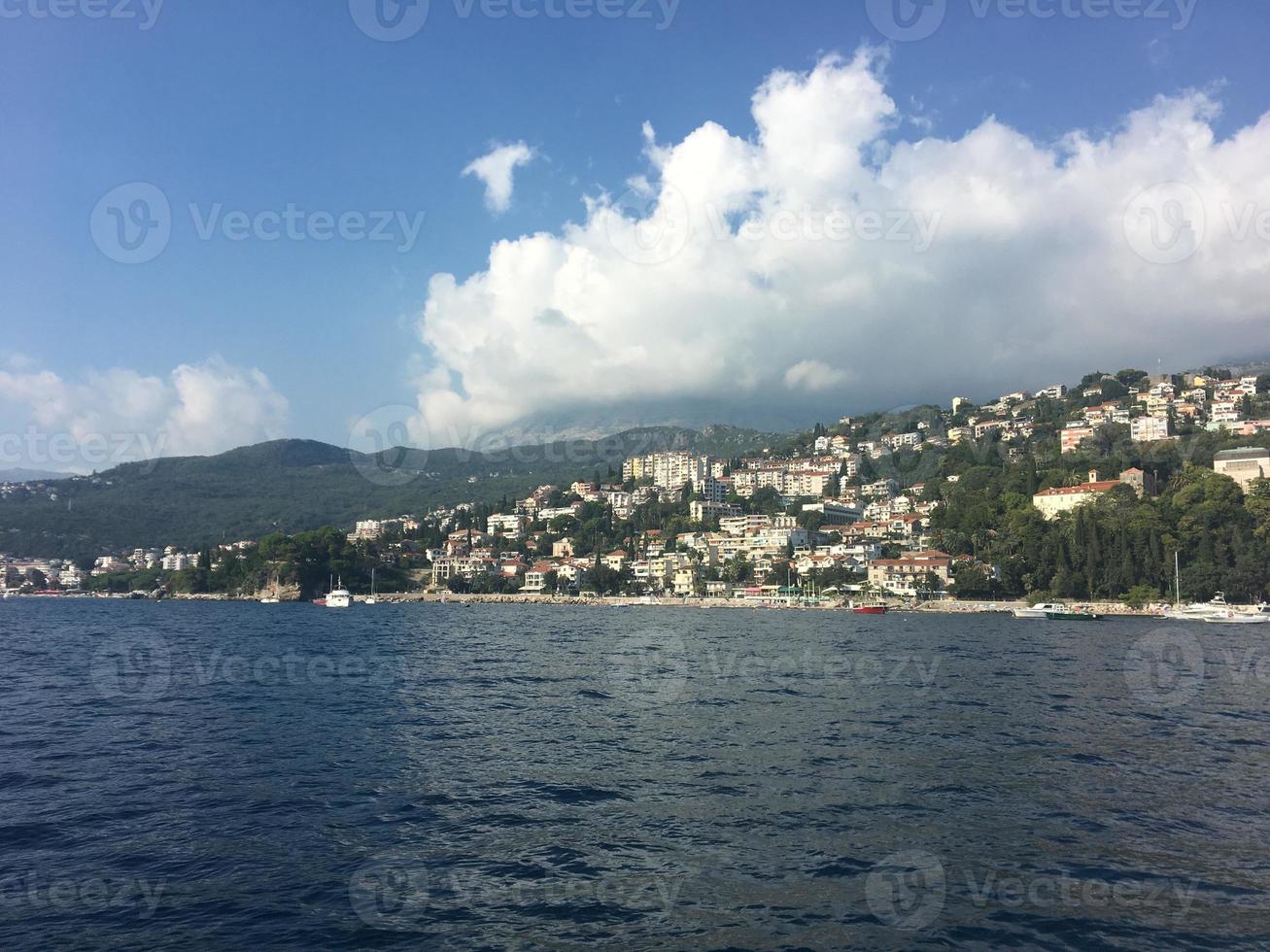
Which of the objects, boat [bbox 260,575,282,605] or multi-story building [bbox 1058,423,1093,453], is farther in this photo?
multi-story building [bbox 1058,423,1093,453]

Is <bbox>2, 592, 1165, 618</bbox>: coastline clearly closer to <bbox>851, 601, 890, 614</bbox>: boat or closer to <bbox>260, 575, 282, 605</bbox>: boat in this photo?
<bbox>851, 601, 890, 614</bbox>: boat

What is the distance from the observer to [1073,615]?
76.9 m

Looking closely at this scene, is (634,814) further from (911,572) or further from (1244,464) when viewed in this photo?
(1244,464)

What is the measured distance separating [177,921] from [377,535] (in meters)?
165

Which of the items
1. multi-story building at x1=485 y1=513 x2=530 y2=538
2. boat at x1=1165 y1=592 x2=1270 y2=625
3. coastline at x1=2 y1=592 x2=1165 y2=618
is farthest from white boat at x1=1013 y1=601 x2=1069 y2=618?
multi-story building at x1=485 y1=513 x2=530 y2=538

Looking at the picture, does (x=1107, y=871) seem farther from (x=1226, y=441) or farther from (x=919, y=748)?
(x=1226, y=441)

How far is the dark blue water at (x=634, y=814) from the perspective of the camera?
9008 mm

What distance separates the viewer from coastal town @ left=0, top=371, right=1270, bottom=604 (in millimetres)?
115500

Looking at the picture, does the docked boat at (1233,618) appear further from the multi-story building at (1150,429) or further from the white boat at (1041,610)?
the multi-story building at (1150,429)

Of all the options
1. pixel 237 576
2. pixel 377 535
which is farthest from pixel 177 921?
pixel 377 535

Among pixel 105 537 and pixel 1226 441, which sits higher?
pixel 1226 441

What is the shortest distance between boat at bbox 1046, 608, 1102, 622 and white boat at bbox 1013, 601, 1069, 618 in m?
0.29

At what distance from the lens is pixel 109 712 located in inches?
837

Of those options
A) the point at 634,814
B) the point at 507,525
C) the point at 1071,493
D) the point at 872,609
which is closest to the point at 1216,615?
the point at 872,609
